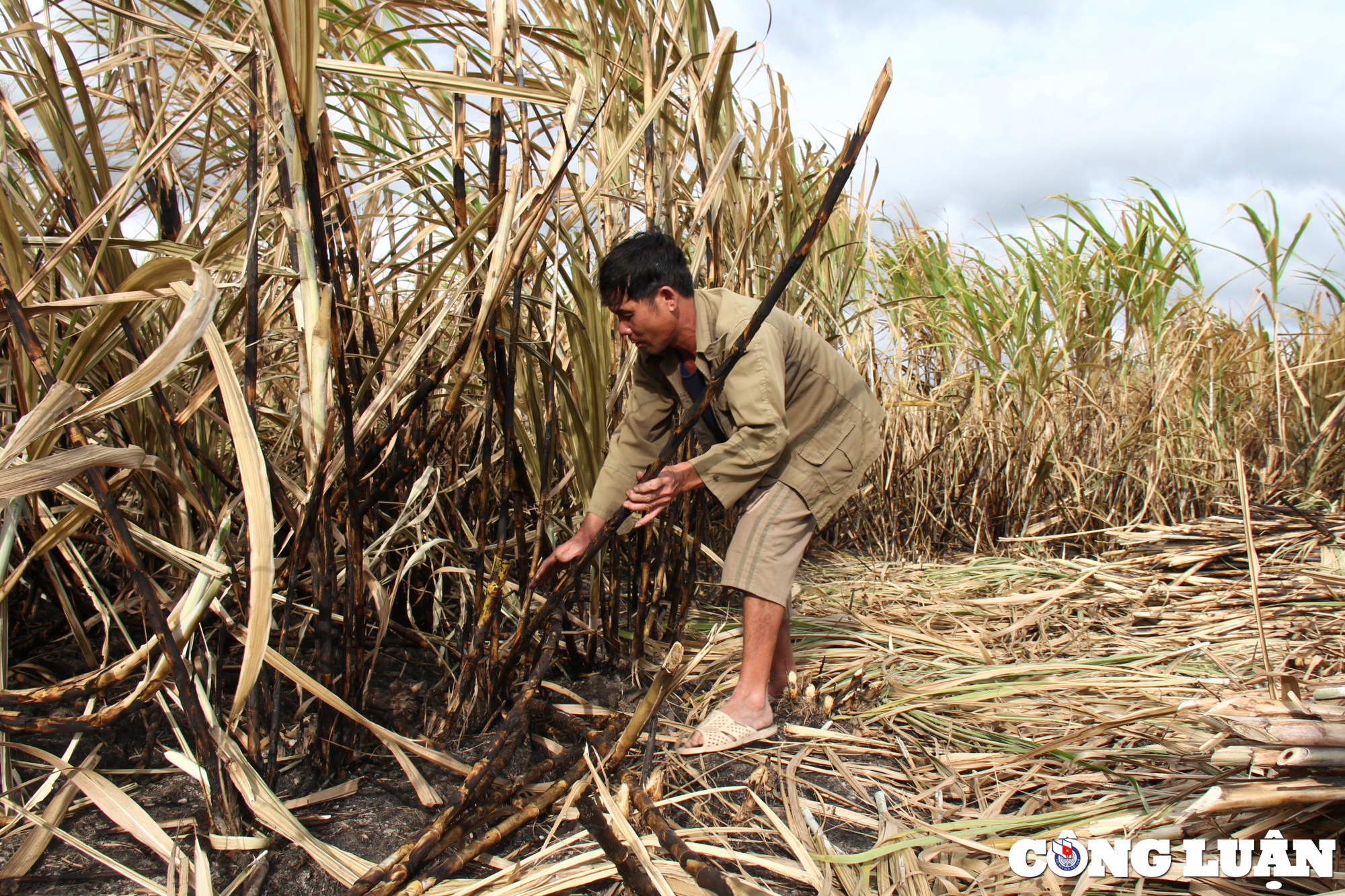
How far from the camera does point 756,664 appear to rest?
1639 millimetres

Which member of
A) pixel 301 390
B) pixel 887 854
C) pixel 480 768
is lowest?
Result: pixel 887 854

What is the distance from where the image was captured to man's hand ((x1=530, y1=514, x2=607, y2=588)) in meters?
1.51

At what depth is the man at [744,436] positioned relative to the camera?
153cm

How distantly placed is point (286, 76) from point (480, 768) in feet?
3.02

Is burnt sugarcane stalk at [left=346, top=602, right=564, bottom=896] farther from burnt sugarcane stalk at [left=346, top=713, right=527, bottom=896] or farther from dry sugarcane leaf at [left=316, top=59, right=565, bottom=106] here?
dry sugarcane leaf at [left=316, top=59, right=565, bottom=106]

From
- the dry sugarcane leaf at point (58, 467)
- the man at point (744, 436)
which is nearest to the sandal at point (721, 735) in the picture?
the man at point (744, 436)

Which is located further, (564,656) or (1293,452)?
(1293,452)

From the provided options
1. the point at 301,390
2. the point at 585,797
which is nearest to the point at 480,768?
the point at 585,797

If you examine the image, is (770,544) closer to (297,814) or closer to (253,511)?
(297,814)

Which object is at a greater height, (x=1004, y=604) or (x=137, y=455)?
(x=137, y=455)

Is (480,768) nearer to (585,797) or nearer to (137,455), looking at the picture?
(585,797)

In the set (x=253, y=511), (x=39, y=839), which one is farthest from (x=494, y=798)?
(x=253, y=511)

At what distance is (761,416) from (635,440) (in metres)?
0.29

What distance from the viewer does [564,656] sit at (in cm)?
182
